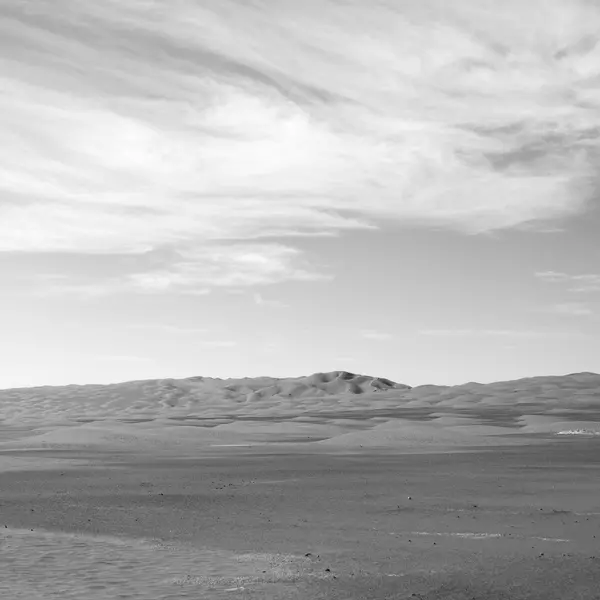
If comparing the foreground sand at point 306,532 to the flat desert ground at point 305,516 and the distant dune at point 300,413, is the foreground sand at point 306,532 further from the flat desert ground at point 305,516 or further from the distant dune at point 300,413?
the distant dune at point 300,413

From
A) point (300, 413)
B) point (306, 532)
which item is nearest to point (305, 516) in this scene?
point (306, 532)

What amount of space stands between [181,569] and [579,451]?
20.7 metres

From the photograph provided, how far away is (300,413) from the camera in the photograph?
6794cm

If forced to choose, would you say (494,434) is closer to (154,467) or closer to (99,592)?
(154,467)

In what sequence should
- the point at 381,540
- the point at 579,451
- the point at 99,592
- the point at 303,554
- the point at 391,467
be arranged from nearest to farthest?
the point at 99,592
the point at 303,554
the point at 381,540
the point at 391,467
the point at 579,451

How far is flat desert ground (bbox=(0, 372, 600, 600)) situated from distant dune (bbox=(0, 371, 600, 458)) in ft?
1.92

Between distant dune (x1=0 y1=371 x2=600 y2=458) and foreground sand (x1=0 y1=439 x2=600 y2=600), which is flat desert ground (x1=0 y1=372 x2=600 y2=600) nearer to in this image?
foreground sand (x1=0 y1=439 x2=600 y2=600)

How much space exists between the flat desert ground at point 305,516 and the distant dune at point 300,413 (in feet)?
1.92

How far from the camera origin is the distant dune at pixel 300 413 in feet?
120

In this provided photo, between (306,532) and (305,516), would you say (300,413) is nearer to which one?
(305,516)

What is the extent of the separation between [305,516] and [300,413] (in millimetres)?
52512

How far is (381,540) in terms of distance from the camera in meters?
13.2

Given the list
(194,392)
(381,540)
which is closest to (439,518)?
(381,540)

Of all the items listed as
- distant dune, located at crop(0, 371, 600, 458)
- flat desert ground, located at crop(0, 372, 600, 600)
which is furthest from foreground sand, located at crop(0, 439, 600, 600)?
distant dune, located at crop(0, 371, 600, 458)
